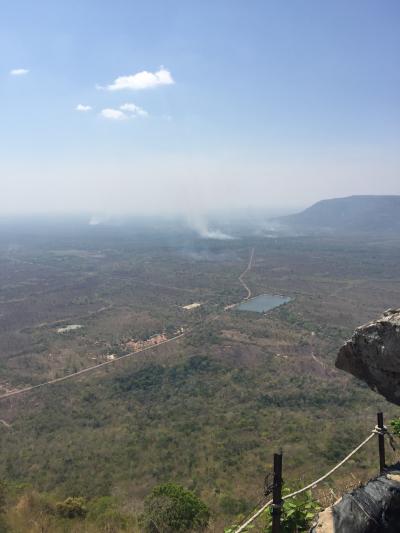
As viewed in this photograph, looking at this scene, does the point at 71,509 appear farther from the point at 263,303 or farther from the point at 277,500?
the point at 263,303

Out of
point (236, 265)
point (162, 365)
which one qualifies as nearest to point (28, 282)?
point (236, 265)

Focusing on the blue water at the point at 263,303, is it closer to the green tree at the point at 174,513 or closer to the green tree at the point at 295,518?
the green tree at the point at 174,513

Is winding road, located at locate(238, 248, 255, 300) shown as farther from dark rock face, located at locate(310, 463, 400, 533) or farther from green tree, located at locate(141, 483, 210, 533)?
dark rock face, located at locate(310, 463, 400, 533)

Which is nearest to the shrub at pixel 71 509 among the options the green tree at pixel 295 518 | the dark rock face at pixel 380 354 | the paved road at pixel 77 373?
the green tree at pixel 295 518

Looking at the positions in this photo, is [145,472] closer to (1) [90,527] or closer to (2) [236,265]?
(1) [90,527]

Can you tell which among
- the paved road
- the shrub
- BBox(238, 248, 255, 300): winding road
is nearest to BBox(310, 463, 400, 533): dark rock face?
the shrub
